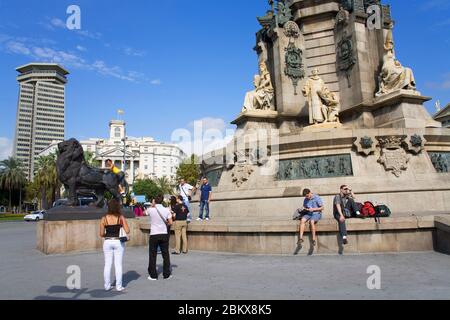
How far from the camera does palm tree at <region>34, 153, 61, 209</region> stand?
59.5m

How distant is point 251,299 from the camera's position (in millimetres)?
5141

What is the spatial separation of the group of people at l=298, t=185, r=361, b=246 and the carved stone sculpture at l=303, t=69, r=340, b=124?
23.6 ft

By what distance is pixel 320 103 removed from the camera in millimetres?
15852

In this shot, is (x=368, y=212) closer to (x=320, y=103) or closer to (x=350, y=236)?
(x=350, y=236)

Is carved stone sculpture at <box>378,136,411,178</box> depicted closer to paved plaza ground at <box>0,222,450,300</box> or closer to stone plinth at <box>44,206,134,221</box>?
paved plaza ground at <box>0,222,450,300</box>

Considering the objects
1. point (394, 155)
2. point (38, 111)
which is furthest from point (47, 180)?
point (38, 111)

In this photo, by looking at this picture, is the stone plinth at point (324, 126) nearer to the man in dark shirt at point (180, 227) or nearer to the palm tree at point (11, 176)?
the man in dark shirt at point (180, 227)

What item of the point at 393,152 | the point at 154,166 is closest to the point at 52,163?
the point at 393,152

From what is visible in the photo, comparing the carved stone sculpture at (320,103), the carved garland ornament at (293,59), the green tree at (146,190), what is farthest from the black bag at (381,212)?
the green tree at (146,190)

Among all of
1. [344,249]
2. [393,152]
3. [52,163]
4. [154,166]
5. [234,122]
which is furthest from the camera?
[154,166]

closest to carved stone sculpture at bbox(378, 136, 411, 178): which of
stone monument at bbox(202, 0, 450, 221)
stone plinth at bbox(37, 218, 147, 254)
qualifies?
stone monument at bbox(202, 0, 450, 221)

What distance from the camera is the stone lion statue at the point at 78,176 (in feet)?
36.4
